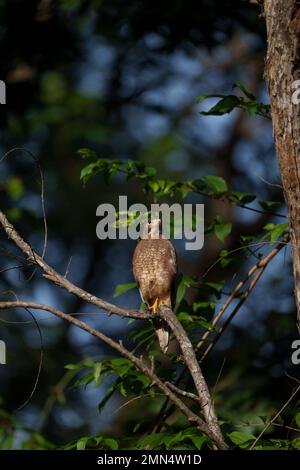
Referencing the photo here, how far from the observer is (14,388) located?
10898 mm

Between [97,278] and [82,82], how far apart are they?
311 centimetres

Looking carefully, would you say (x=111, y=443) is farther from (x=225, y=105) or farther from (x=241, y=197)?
(x=225, y=105)

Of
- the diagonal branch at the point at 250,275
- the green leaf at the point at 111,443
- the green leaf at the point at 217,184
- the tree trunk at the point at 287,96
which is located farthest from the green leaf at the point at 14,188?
the tree trunk at the point at 287,96

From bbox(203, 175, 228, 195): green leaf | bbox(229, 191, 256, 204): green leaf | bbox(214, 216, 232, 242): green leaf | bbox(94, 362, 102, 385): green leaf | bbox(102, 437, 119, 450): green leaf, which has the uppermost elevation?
bbox(203, 175, 228, 195): green leaf

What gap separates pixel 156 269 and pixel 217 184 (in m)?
1.04

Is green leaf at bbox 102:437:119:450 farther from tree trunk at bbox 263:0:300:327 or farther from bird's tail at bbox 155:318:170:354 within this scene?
tree trunk at bbox 263:0:300:327

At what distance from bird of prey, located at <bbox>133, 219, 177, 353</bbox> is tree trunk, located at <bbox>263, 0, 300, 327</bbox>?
6.84 feet

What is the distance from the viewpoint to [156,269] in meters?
5.80

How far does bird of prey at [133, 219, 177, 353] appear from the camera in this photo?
581 cm

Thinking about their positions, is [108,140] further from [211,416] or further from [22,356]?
[211,416]

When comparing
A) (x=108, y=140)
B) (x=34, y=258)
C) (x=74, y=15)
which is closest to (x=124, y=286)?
(x=34, y=258)

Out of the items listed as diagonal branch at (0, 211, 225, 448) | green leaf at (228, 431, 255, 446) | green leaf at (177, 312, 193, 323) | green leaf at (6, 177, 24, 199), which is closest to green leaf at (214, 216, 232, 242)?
green leaf at (177, 312, 193, 323)

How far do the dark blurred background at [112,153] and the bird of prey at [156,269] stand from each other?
122cm

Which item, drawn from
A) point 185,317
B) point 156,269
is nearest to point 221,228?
point 185,317
